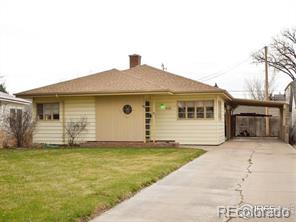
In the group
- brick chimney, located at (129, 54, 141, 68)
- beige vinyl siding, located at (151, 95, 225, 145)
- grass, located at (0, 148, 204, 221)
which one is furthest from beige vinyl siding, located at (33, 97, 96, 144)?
brick chimney, located at (129, 54, 141, 68)

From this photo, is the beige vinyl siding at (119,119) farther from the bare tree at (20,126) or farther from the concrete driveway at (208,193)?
the concrete driveway at (208,193)

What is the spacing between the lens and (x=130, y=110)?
77.7ft

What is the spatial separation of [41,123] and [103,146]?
431 cm

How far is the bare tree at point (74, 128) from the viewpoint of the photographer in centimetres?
2444

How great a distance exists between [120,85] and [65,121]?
3.67m

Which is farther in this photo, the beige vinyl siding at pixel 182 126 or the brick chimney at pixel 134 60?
the brick chimney at pixel 134 60

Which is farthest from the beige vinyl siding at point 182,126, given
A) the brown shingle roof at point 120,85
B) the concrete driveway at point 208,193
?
the concrete driveway at point 208,193

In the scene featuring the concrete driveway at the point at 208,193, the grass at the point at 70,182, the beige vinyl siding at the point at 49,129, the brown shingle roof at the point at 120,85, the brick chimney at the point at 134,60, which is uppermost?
the brick chimney at the point at 134,60

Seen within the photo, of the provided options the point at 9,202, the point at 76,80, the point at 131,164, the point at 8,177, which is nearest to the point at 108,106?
the point at 76,80

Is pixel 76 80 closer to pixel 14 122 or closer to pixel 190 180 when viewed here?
pixel 14 122

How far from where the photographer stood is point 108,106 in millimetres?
24203
